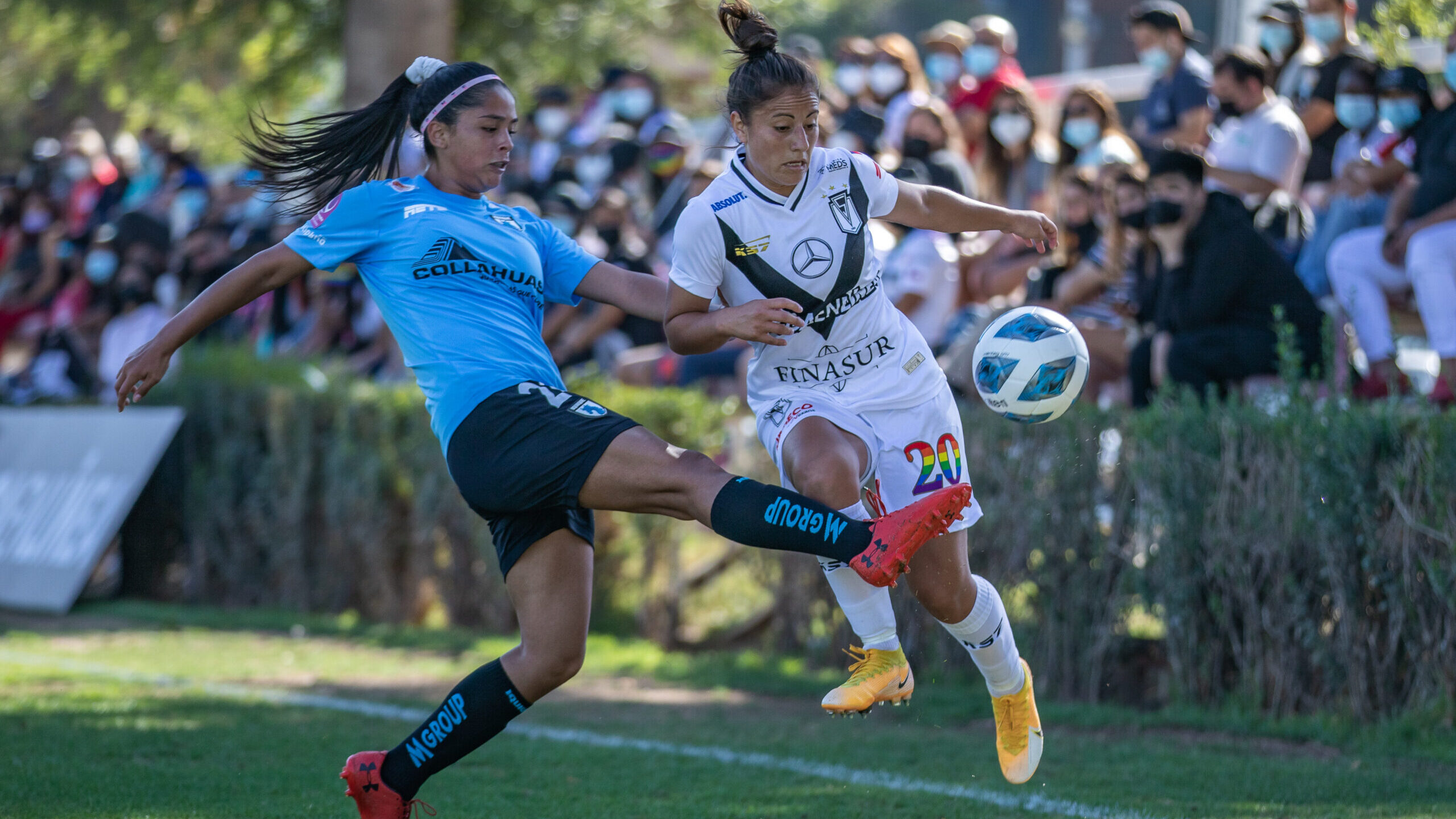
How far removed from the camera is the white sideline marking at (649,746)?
17.9 feet

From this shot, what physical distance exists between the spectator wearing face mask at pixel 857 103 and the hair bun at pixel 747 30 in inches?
225

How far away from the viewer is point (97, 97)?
27.9 metres

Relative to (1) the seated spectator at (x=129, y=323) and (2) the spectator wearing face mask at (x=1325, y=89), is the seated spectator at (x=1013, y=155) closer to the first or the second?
(2) the spectator wearing face mask at (x=1325, y=89)

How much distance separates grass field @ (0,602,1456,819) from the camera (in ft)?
17.8

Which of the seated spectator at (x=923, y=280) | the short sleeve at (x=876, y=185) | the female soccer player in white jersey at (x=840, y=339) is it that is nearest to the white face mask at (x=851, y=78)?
the seated spectator at (x=923, y=280)

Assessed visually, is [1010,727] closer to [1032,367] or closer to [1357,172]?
[1032,367]

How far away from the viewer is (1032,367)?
511 cm

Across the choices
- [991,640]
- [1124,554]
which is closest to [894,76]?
[1124,554]

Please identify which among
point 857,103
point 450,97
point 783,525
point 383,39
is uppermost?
point 383,39

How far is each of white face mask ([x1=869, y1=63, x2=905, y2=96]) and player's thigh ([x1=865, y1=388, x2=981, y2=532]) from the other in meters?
7.96

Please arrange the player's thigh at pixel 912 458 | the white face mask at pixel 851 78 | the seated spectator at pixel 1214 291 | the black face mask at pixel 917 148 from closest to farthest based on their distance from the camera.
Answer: the player's thigh at pixel 912 458, the seated spectator at pixel 1214 291, the black face mask at pixel 917 148, the white face mask at pixel 851 78

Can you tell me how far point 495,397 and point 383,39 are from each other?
11897 mm

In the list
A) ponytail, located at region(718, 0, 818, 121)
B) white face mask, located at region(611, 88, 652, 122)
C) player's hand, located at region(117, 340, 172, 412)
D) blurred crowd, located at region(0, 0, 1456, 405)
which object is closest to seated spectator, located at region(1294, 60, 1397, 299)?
blurred crowd, located at region(0, 0, 1456, 405)

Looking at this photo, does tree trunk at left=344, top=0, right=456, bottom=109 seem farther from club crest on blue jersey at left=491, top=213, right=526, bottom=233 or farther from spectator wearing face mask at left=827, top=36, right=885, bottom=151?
club crest on blue jersey at left=491, top=213, right=526, bottom=233
